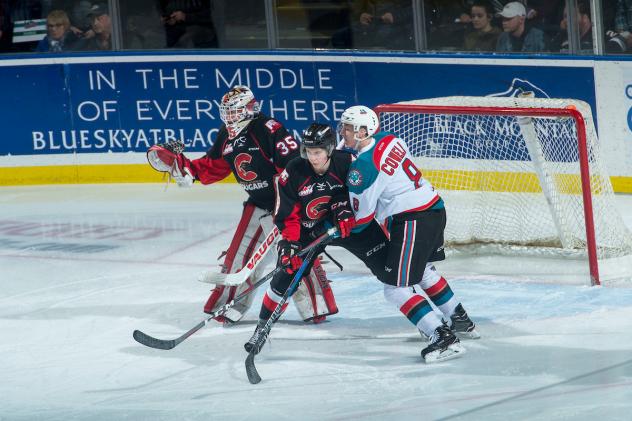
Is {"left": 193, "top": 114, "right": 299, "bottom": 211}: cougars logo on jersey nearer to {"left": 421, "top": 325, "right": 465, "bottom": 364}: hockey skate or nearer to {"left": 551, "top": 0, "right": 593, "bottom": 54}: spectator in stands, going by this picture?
{"left": 421, "top": 325, "right": 465, "bottom": 364}: hockey skate

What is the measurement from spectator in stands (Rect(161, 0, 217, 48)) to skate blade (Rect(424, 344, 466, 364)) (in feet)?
17.1

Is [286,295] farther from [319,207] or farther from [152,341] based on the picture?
[152,341]

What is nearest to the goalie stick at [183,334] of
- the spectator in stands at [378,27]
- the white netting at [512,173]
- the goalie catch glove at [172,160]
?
the goalie catch glove at [172,160]

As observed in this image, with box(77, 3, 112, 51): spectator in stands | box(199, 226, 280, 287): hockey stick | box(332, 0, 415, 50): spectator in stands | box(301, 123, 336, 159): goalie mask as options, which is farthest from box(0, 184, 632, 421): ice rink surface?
box(77, 3, 112, 51): spectator in stands

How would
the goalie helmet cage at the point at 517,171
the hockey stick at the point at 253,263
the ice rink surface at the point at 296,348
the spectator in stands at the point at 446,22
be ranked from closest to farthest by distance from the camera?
the ice rink surface at the point at 296,348, the hockey stick at the point at 253,263, the goalie helmet cage at the point at 517,171, the spectator in stands at the point at 446,22

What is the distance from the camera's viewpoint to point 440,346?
4980mm

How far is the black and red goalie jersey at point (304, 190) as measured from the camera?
5.12 m

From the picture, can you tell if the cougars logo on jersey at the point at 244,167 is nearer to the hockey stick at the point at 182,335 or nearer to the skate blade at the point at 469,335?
the hockey stick at the point at 182,335

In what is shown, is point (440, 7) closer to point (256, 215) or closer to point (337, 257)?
point (337, 257)

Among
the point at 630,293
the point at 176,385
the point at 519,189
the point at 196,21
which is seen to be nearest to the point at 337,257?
the point at 519,189

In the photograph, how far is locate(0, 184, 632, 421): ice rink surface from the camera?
181 inches

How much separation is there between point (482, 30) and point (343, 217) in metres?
3.79

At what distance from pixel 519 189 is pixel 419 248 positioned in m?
2.16

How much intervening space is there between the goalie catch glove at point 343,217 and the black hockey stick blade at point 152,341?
0.93 metres
